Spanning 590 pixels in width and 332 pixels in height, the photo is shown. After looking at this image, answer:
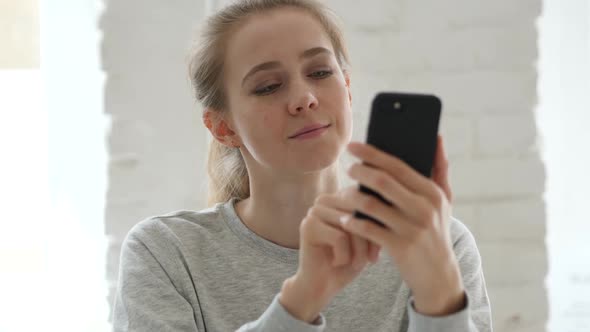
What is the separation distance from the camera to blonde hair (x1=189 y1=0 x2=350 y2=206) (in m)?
1.29

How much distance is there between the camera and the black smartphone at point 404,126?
2.66ft

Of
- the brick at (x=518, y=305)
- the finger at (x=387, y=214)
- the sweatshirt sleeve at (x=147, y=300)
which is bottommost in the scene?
the brick at (x=518, y=305)

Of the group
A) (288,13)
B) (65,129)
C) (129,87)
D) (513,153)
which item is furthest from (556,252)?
(65,129)

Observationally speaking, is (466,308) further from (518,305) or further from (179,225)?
(518,305)

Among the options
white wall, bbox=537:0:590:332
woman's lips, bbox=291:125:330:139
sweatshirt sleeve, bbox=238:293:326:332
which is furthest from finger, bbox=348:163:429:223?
white wall, bbox=537:0:590:332

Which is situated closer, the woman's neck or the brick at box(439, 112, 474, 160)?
the woman's neck

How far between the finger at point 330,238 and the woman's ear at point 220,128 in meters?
0.46

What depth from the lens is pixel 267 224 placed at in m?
1.26

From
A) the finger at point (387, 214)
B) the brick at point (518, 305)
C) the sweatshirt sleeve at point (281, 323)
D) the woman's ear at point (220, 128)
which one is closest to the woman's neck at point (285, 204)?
the woman's ear at point (220, 128)

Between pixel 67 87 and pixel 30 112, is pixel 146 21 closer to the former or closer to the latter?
pixel 67 87

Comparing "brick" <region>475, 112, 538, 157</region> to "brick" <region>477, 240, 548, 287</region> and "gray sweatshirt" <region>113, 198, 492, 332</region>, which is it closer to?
"brick" <region>477, 240, 548, 287</region>

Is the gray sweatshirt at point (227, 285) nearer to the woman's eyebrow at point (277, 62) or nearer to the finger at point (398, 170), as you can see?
the woman's eyebrow at point (277, 62)

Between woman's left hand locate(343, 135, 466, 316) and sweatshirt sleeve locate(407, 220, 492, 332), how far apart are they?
4 cm

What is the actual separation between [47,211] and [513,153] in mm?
1047
